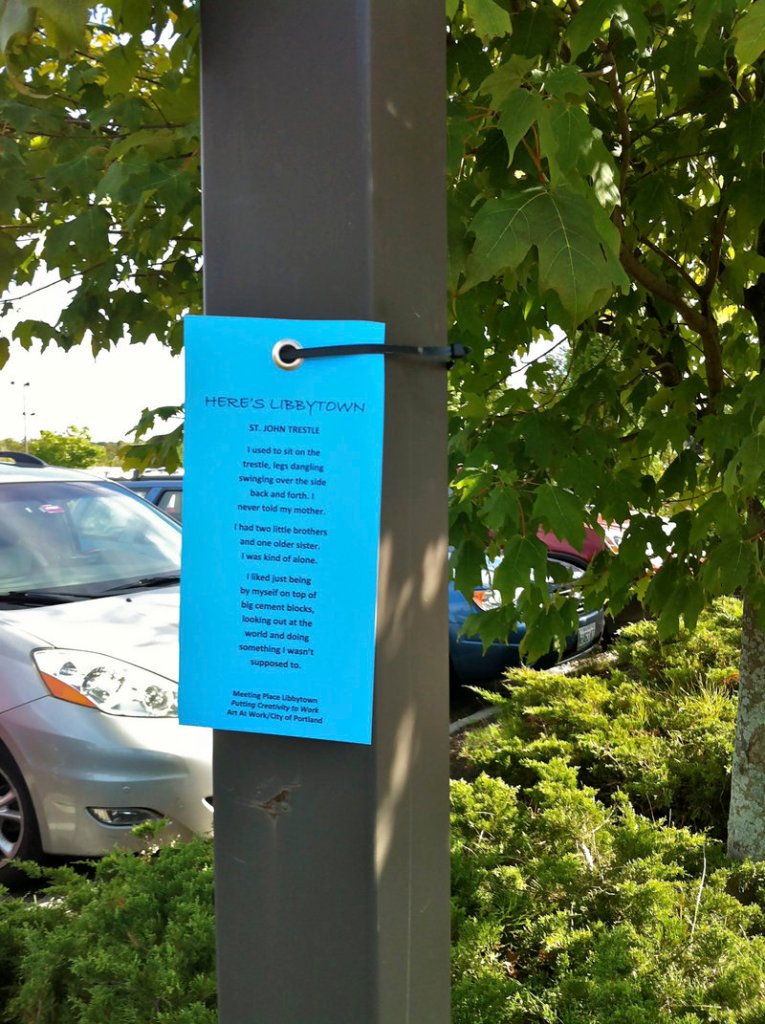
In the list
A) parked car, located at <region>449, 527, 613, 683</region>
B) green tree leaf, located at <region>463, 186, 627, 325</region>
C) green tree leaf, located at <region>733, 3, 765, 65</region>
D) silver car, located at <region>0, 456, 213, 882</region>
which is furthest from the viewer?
parked car, located at <region>449, 527, 613, 683</region>

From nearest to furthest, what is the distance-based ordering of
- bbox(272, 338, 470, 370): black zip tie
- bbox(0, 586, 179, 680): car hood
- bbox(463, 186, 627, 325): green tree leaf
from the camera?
bbox(272, 338, 470, 370): black zip tie → bbox(463, 186, 627, 325): green tree leaf → bbox(0, 586, 179, 680): car hood

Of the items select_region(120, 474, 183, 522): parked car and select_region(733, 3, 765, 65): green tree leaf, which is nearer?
select_region(733, 3, 765, 65): green tree leaf

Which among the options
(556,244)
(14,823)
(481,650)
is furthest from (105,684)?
(481,650)

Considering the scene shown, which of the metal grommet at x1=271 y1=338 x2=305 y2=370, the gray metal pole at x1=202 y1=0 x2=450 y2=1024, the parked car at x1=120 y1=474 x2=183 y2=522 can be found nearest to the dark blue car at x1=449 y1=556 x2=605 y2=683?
the parked car at x1=120 y1=474 x2=183 y2=522

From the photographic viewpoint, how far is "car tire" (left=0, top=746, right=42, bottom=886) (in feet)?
12.7

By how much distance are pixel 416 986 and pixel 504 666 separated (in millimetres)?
6242

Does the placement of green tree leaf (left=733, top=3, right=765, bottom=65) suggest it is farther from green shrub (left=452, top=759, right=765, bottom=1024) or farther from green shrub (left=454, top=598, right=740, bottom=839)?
green shrub (left=454, top=598, right=740, bottom=839)

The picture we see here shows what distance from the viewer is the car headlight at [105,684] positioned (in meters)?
3.95

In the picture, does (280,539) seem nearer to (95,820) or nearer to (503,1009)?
(503,1009)

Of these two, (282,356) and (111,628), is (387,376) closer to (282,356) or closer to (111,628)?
(282,356)

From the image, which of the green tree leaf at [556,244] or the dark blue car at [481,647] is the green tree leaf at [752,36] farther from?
the dark blue car at [481,647]

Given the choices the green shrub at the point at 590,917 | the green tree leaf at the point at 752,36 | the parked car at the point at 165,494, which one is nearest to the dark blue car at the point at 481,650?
the green shrub at the point at 590,917

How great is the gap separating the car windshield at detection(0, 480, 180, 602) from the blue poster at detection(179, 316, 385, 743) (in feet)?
11.5

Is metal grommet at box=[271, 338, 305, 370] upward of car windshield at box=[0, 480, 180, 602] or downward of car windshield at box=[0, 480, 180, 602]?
upward
